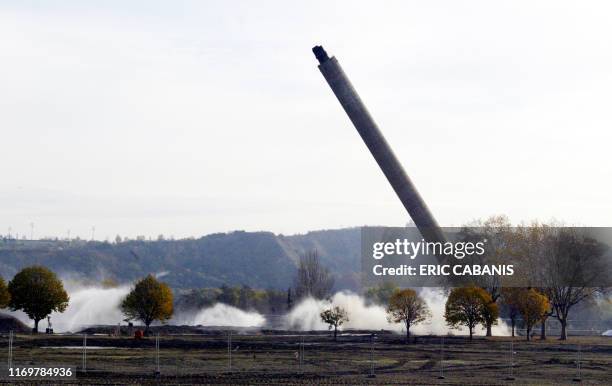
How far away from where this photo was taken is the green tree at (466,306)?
8000cm

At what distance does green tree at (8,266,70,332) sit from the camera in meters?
85.4

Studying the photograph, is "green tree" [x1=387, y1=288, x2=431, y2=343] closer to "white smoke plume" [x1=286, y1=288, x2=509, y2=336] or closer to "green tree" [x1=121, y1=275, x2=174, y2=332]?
"white smoke plume" [x1=286, y1=288, x2=509, y2=336]

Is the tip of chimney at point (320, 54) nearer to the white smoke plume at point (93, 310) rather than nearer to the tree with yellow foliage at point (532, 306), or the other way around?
the tree with yellow foliage at point (532, 306)

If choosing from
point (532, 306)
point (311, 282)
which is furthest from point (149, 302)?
point (311, 282)

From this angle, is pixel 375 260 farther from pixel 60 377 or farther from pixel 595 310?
pixel 60 377

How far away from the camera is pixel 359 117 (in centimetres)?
7075

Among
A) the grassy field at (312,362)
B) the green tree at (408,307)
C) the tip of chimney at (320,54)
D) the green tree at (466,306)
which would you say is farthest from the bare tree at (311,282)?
the tip of chimney at (320,54)

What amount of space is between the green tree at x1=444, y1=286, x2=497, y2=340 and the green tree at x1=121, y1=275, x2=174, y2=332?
28.1 meters

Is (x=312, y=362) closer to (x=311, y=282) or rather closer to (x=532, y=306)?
(x=532, y=306)

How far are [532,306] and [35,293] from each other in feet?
159

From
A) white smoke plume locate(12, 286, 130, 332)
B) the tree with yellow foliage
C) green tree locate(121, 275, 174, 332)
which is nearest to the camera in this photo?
the tree with yellow foliage

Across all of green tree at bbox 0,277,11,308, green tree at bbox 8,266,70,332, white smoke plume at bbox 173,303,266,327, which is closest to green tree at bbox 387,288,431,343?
green tree at bbox 8,266,70,332

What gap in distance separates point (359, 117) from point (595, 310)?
9309 cm

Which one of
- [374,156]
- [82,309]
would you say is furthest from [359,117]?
[82,309]
